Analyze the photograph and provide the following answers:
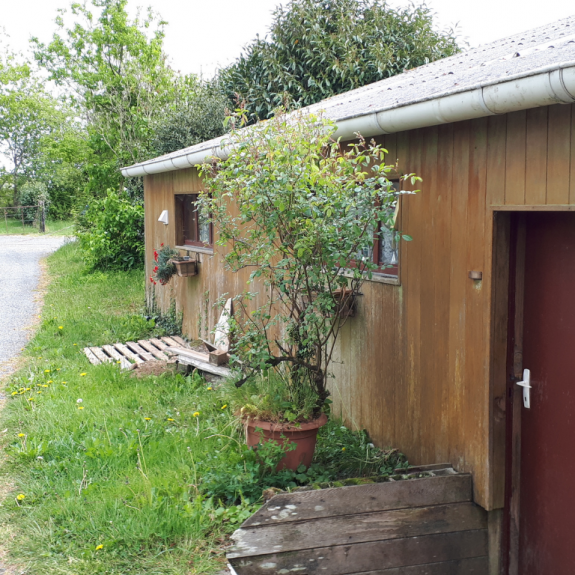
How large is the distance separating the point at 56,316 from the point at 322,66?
9.71m

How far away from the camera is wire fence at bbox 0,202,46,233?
32.5m

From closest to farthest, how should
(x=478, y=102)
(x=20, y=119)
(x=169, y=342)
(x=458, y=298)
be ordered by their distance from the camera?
1. (x=478, y=102)
2. (x=458, y=298)
3. (x=169, y=342)
4. (x=20, y=119)

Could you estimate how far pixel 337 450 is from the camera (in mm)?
4586

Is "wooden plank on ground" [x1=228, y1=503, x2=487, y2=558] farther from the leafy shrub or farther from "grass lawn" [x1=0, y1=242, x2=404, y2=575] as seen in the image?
the leafy shrub

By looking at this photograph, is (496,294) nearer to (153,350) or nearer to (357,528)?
(357,528)

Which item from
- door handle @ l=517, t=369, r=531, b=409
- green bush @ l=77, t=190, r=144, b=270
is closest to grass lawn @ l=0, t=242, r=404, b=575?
door handle @ l=517, t=369, r=531, b=409

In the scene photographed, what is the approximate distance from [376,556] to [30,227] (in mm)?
35226

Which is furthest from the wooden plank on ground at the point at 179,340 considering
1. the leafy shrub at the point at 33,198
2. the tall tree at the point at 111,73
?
the leafy shrub at the point at 33,198

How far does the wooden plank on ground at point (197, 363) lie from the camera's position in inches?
249

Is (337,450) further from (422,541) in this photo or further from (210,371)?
(210,371)

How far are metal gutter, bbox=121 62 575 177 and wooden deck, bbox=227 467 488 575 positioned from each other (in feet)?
6.66

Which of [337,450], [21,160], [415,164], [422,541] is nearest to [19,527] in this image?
[337,450]

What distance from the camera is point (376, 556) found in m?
3.27

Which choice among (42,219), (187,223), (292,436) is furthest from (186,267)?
(42,219)
